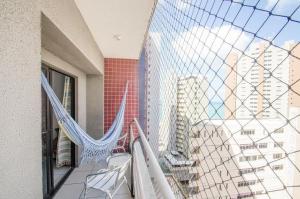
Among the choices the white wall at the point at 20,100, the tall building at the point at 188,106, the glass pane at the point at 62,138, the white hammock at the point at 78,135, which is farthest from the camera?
the glass pane at the point at 62,138

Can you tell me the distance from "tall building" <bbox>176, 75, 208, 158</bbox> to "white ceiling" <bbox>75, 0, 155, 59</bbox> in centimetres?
86

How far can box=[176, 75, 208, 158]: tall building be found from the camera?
191 centimetres

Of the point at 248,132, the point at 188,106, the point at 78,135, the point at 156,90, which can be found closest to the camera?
the point at 78,135

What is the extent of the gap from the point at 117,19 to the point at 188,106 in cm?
133

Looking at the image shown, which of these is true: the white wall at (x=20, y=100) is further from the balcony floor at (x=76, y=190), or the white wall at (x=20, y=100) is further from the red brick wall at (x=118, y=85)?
the red brick wall at (x=118, y=85)

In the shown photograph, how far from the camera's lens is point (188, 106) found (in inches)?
89.3

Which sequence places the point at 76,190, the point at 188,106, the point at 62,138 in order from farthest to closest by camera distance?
the point at 62,138, the point at 188,106, the point at 76,190

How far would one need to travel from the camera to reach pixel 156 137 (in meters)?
3.22

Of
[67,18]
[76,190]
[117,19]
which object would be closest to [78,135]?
[67,18]

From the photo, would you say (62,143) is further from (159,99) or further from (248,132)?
(248,132)

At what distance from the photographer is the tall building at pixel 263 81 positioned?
0.91m

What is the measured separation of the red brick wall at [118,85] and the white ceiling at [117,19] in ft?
2.95

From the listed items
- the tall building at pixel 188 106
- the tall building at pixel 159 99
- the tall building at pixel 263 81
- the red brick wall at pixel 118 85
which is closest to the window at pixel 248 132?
the tall building at pixel 263 81

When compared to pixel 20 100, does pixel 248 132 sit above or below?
below
